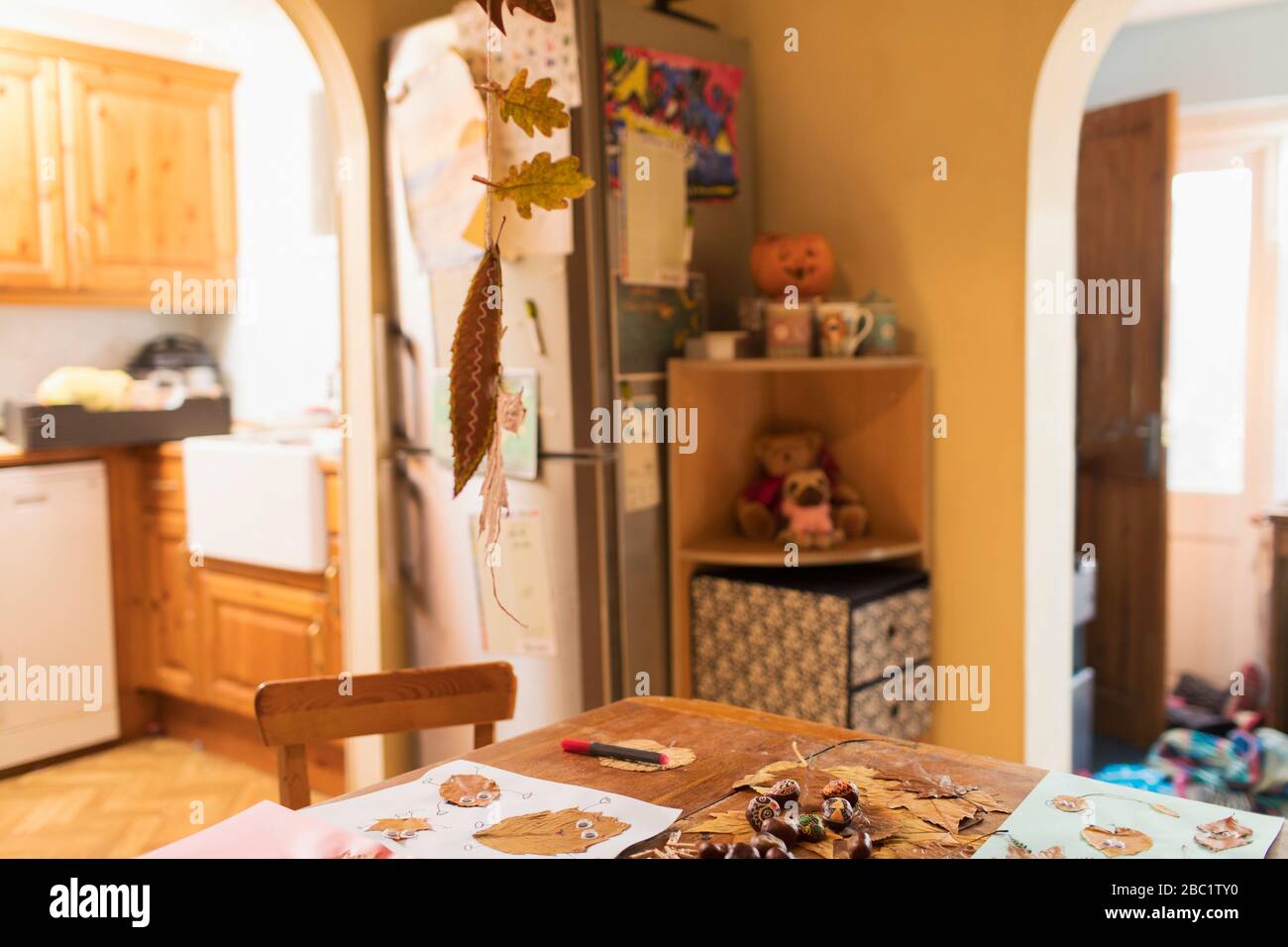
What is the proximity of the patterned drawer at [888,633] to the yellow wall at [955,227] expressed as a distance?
0.08 meters

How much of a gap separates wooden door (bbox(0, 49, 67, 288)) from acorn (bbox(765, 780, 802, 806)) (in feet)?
11.9

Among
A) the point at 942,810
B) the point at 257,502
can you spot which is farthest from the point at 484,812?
the point at 257,502

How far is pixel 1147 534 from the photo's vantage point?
141 inches

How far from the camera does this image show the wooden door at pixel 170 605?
368 centimetres

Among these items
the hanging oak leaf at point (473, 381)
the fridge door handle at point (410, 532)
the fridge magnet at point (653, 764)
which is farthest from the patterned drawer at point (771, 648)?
the hanging oak leaf at point (473, 381)

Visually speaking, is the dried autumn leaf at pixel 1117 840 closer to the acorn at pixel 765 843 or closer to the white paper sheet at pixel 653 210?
the acorn at pixel 765 843

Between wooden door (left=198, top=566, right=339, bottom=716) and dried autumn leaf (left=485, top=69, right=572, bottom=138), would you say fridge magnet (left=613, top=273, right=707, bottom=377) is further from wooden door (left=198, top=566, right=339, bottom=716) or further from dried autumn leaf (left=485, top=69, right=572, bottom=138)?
dried autumn leaf (left=485, top=69, right=572, bottom=138)

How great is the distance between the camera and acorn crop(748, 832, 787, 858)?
0.90m

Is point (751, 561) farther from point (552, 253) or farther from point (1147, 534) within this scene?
point (1147, 534)

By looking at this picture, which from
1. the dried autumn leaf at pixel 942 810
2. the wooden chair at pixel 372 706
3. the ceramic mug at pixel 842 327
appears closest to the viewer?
the dried autumn leaf at pixel 942 810

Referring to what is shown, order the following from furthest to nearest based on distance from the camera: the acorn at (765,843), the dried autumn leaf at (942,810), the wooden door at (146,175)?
1. the wooden door at (146,175)
2. the dried autumn leaf at (942,810)
3. the acorn at (765,843)

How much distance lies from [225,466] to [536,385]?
141cm
